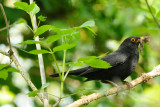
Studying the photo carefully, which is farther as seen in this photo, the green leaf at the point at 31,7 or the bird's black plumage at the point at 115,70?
the bird's black plumage at the point at 115,70

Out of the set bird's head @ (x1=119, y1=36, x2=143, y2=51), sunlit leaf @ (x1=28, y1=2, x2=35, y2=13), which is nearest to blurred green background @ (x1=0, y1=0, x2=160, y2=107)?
bird's head @ (x1=119, y1=36, x2=143, y2=51)

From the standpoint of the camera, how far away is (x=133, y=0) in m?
5.04

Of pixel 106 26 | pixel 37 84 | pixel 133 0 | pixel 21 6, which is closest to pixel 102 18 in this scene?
pixel 106 26

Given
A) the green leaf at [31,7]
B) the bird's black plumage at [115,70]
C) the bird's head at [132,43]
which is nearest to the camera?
the green leaf at [31,7]

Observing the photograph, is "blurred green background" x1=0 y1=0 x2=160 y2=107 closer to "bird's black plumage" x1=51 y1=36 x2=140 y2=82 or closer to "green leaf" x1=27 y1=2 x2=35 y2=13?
"bird's black plumage" x1=51 y1=36 x2=140 y2=82

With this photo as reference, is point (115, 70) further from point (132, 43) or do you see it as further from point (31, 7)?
point (31, 7)

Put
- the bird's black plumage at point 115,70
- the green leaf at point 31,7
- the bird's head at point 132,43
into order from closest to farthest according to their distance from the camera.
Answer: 1. the green leaf at point 31,7
2. the bird's black plumage at point 115,70
3. the bird's head at point 132,43

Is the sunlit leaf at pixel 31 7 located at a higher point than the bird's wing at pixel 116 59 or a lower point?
higher

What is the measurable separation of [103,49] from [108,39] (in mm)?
241

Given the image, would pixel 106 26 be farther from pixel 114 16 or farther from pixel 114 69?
pixel 114 69

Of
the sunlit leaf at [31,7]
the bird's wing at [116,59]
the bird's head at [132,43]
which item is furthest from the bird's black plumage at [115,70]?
the sunlit leaf at [31,7]

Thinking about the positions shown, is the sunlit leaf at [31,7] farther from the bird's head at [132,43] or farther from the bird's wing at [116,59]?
the bird's head at [132,43]

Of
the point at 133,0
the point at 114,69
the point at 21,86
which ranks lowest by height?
the point at 21,86

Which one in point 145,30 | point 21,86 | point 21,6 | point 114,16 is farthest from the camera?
point 21,86
